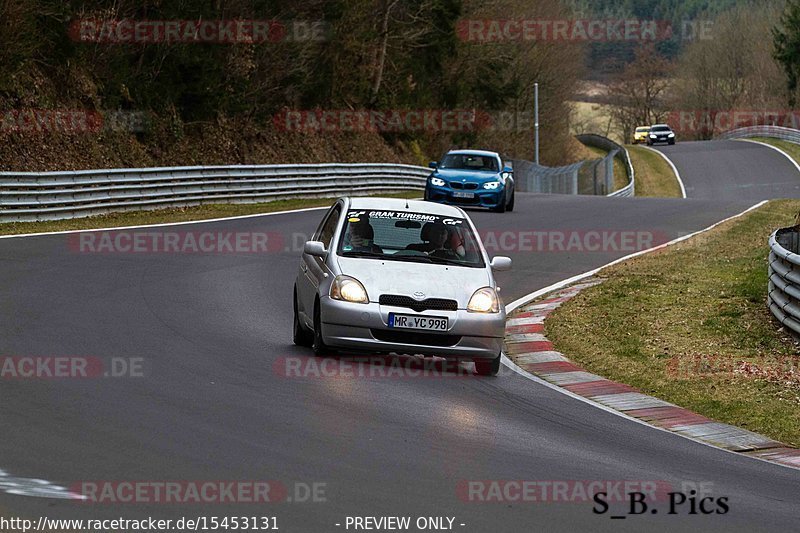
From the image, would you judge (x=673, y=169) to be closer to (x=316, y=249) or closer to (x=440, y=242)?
(x=440, y=242)

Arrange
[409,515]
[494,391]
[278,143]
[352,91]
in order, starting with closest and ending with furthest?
[409,515]
[494,391]
[278,143]
[352,91]

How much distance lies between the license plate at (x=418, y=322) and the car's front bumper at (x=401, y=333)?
4 centimetres

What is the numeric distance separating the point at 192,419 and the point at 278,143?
3309 centimetres

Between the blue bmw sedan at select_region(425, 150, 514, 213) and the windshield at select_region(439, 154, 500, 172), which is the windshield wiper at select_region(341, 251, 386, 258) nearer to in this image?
the blue bmw sedan at select_region(425, 150, 514, 213)

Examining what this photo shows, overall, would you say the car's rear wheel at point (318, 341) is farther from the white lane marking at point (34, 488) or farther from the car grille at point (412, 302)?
the white lane marking at point (34, 488)

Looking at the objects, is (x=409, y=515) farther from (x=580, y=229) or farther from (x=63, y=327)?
(x=580, y=229)

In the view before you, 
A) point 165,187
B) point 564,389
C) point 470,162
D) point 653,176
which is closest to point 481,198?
point 470,162

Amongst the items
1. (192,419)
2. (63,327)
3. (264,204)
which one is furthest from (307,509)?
(264,204)

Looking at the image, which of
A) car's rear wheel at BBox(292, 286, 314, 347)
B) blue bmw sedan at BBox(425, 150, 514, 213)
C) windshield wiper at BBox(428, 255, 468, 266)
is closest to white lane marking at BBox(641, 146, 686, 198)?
blue bmw sedan at BBox(425, 150, 514, 213)

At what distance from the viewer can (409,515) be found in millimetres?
6113

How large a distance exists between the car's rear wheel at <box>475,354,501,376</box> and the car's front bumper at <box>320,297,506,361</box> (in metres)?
0.10

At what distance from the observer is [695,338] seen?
13.8 m

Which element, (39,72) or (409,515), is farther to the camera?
(39,72)

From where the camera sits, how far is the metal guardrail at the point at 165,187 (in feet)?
78.1
